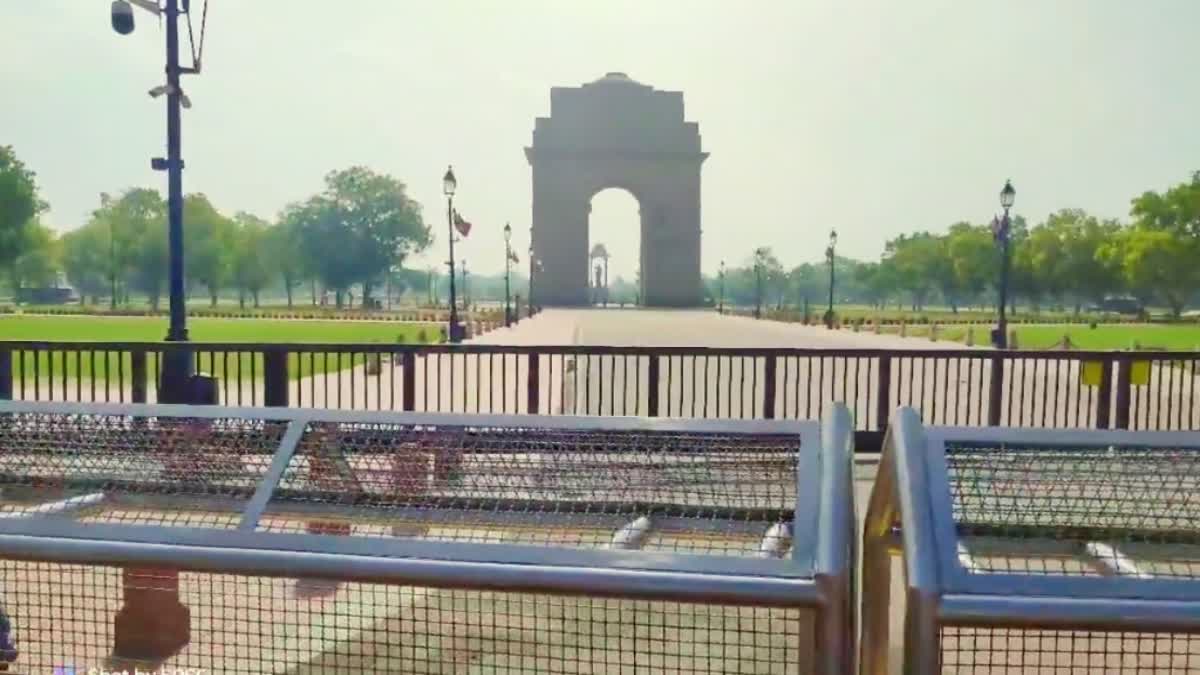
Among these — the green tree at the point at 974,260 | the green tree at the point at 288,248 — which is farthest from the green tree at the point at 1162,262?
the green tree at the point at 288,248

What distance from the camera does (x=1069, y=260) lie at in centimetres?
8894

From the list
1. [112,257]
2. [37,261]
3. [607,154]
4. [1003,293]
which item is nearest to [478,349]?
[1003,293]

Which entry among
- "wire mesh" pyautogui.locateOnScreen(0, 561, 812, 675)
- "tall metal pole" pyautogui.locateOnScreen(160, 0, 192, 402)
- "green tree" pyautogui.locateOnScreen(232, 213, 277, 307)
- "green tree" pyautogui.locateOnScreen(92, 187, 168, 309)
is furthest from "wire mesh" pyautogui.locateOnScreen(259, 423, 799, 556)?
"green tree" pyautogui.locateOnScreen(232, 213, 277, 307)

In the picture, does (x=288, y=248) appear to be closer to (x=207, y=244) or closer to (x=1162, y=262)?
(x=207, y=244)

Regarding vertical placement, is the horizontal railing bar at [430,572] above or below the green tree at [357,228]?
below

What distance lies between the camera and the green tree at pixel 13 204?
6919 centimetres

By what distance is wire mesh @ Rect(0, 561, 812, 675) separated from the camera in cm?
304

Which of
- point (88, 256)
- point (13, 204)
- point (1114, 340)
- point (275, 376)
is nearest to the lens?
point (275, 376)

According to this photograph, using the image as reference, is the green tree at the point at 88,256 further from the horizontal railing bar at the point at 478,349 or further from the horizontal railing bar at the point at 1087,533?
the horizontal railing bar at the point at 1087,533

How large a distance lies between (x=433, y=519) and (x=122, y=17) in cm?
1169

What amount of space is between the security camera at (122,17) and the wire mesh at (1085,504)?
12.7m

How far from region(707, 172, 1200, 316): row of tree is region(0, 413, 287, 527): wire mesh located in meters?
76.1

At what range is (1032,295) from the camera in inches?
3716

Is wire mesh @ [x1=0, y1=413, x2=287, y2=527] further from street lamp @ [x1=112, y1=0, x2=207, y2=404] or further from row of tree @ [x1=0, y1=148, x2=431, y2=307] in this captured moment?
row of tree @ [x1=0, y1=148, x2=431, y2=307]
